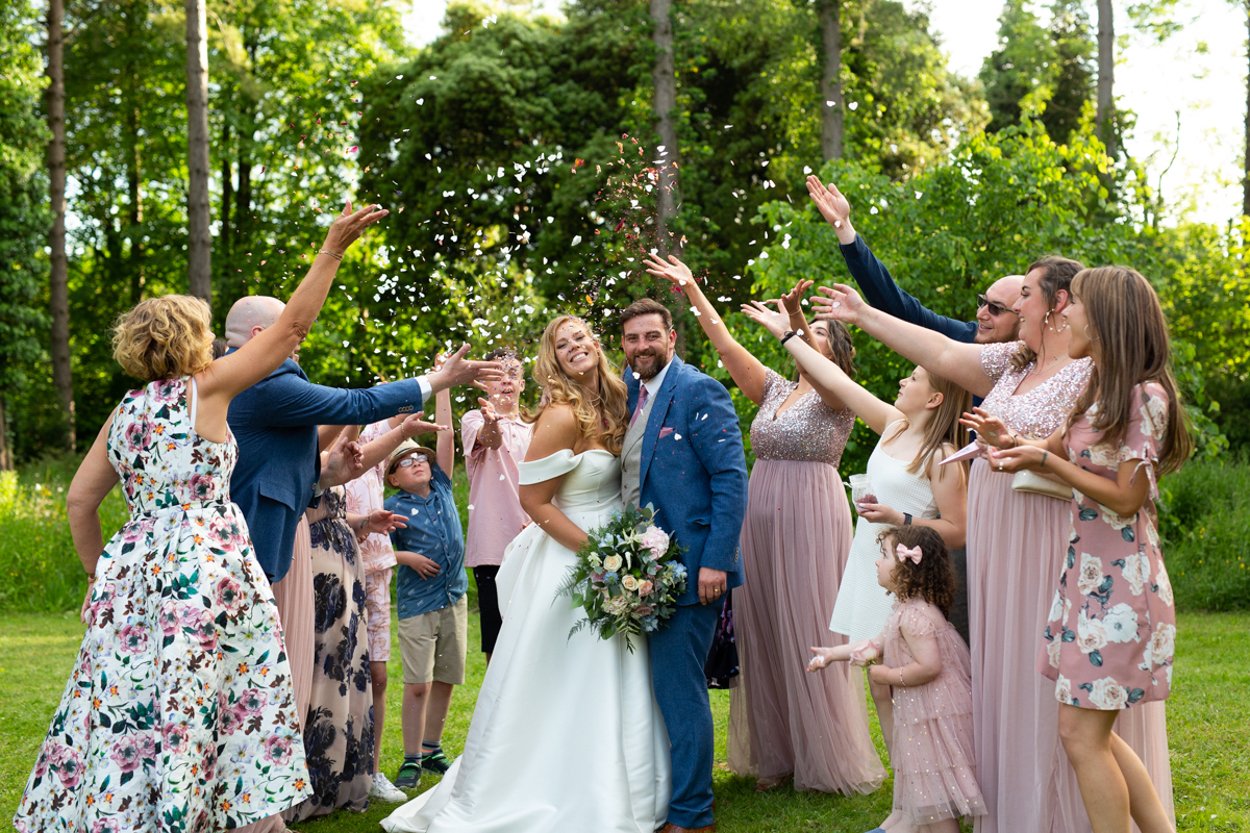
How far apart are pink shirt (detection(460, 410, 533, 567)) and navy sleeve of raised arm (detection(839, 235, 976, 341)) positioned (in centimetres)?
220

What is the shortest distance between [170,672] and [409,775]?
7.71 ft

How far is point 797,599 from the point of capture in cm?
623

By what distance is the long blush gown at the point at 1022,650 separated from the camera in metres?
4.51

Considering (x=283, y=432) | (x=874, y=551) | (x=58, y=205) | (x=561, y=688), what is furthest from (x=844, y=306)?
(x=58, y=205)

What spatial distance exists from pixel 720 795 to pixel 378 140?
1822cm

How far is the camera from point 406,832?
220 inches

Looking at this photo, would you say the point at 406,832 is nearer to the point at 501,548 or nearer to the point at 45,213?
the point at 501,548

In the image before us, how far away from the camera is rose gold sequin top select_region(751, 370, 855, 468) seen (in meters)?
6.23

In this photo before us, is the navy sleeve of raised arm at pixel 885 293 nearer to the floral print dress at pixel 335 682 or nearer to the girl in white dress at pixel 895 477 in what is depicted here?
the girl in white dress at pixel 895 477

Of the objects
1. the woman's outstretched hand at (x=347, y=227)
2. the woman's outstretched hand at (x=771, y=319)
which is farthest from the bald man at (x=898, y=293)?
the woman's outstretched hand at (x=347, y=227)

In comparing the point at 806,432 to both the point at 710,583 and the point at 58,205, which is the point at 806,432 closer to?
the point at 710,583

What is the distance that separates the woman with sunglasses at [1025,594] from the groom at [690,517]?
0.98 meters

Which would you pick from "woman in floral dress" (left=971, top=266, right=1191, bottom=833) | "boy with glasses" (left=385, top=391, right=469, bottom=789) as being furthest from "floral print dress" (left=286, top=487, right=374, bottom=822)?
"woman in floral dress" (left=971, top=266, right=1191, bottom=833)

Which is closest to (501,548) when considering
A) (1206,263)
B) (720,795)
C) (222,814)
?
(720,795)
